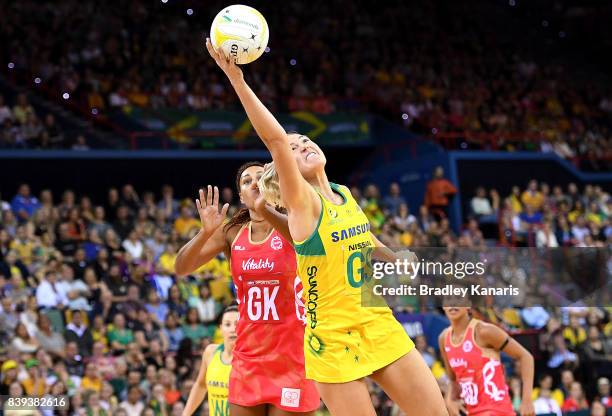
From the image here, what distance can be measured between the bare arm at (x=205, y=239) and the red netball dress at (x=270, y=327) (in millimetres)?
250

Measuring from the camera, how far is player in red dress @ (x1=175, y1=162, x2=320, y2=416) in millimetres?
6660

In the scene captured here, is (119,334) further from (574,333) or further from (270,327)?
(574,333)

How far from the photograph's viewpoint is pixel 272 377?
6.70 meters

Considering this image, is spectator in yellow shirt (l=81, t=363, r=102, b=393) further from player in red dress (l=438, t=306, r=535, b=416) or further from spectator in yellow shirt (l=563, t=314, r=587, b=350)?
spectator in yellow shirt (l=563, t=314, r=587, b=350)

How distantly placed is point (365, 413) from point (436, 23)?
2465 cm

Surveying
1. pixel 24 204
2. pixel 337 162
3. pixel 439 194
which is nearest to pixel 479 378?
pixel 24 204

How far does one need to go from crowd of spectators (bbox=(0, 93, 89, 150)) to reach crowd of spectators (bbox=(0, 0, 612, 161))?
1138mm

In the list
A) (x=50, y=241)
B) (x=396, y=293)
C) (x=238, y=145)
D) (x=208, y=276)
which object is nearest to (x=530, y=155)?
(x=238, y=145)

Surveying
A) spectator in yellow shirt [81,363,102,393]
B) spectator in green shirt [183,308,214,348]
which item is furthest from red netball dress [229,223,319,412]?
spectator in green shirt [183,308,214,348]

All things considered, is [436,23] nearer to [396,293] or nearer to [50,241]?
[50,241]

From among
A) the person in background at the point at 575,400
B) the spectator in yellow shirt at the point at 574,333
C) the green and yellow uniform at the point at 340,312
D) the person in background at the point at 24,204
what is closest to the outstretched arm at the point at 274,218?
the green and yellow uniform at the point at 340,312

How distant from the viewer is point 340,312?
592 centimetres

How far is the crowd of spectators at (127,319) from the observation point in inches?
494

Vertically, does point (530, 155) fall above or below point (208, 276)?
above
